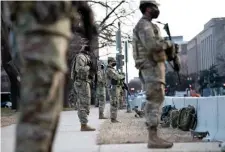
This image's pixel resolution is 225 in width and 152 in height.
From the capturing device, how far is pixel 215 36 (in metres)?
104

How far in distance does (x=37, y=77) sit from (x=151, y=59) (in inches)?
151

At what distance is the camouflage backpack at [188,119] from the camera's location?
10109 mm

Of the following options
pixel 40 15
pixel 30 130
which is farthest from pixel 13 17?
pixel 30 130

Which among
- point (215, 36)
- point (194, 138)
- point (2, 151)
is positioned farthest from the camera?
point (215, 36)

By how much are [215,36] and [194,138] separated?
324 ft

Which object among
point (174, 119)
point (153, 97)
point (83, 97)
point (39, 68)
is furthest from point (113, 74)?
point (39, 68)

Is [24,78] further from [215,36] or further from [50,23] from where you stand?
[215,36]

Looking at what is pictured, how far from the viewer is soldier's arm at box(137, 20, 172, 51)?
6.21m

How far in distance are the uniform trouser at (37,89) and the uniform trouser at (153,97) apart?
3660 mm

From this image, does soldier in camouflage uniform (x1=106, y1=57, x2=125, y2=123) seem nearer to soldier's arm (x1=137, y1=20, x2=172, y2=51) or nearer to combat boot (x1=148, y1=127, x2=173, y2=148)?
combat boot (x1=148, y1=127, x2=173, y2=148)

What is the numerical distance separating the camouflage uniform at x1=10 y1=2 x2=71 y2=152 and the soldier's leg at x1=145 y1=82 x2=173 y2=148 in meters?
3.63

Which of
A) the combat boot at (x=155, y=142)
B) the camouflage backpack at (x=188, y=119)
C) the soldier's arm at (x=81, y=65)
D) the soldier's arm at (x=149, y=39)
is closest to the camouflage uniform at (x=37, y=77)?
the soldier's arm at (x=149, y=39)

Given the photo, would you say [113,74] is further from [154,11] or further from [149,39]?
[149,39]

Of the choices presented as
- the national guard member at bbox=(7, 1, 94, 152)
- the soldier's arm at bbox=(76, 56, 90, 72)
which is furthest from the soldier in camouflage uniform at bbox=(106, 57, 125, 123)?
the national guard member at bbox=(7, 1, 94, 152)
